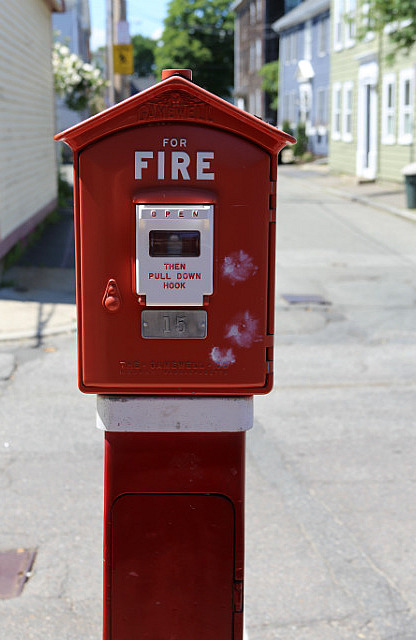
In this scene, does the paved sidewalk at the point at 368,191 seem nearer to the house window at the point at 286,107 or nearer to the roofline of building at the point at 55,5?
the roofline of building at the point at 55,5

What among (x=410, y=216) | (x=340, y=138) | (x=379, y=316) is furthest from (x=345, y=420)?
(x=340, y=138)

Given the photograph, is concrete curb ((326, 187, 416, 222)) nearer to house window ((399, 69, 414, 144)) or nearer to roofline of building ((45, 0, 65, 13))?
house window ((399, 69, 414, 144))

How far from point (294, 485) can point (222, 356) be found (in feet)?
8.55

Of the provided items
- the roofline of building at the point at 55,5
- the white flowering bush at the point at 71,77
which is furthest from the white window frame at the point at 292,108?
the roofline of building at the point at 55,5

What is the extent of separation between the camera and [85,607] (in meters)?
3.78

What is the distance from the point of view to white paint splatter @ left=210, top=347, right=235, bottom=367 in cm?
262

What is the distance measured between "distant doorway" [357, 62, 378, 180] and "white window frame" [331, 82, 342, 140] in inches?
106

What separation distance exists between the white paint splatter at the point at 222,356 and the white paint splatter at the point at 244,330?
0.13 ft

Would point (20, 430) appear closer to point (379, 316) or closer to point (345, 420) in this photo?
point (345, 420)

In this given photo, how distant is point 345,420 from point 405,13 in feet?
44.0

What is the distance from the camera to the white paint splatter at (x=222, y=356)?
262cm

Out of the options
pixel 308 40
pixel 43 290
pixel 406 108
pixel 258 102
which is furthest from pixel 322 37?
pixel 43 290

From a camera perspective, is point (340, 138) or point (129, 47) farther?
point (340, 138)

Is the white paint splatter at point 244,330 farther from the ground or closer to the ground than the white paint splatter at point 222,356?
farther from the ground
